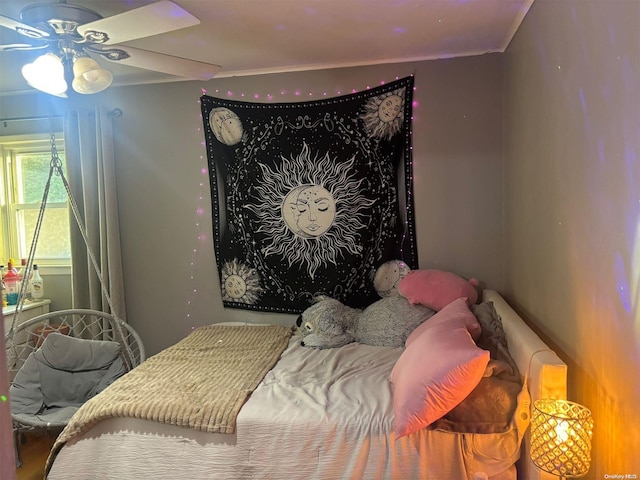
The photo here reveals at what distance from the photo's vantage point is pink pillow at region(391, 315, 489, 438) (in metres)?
1.66

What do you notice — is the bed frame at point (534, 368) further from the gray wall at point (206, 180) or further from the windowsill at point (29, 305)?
the windowsill at point (29, 305)

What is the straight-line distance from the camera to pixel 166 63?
2119 millimetres

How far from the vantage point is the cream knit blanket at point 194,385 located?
1964 mm

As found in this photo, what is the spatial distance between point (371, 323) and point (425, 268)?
568 mm

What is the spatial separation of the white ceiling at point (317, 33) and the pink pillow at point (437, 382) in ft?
5.23

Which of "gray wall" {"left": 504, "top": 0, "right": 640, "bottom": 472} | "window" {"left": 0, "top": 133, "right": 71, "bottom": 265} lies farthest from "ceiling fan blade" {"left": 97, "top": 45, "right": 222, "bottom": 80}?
"window" {"left": 0, "top": 133, "right": 71, "bottom": 265}

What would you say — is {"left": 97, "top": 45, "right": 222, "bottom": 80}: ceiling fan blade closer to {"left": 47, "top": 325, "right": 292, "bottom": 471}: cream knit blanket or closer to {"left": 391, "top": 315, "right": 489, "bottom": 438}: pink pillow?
{"left": 47, "top": 325, "right": 292, "bottom": 471}: cream knit blanket

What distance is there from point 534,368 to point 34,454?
2782 mm

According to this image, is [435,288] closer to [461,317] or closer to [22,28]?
[461,317]

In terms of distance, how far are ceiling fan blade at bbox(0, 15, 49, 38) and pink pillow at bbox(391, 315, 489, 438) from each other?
193 centimetres

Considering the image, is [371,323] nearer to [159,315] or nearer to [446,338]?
[446,338]

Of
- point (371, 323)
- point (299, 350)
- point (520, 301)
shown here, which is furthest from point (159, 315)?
point (520, 301)

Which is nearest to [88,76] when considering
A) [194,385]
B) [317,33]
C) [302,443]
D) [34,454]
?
[317,33]

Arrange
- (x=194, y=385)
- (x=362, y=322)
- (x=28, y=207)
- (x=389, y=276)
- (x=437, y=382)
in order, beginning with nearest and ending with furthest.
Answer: (x=437, y=382)
(x=194, y=385)
(x=362, y=322)
(x=389, y=276)
(x=28, y=207)
